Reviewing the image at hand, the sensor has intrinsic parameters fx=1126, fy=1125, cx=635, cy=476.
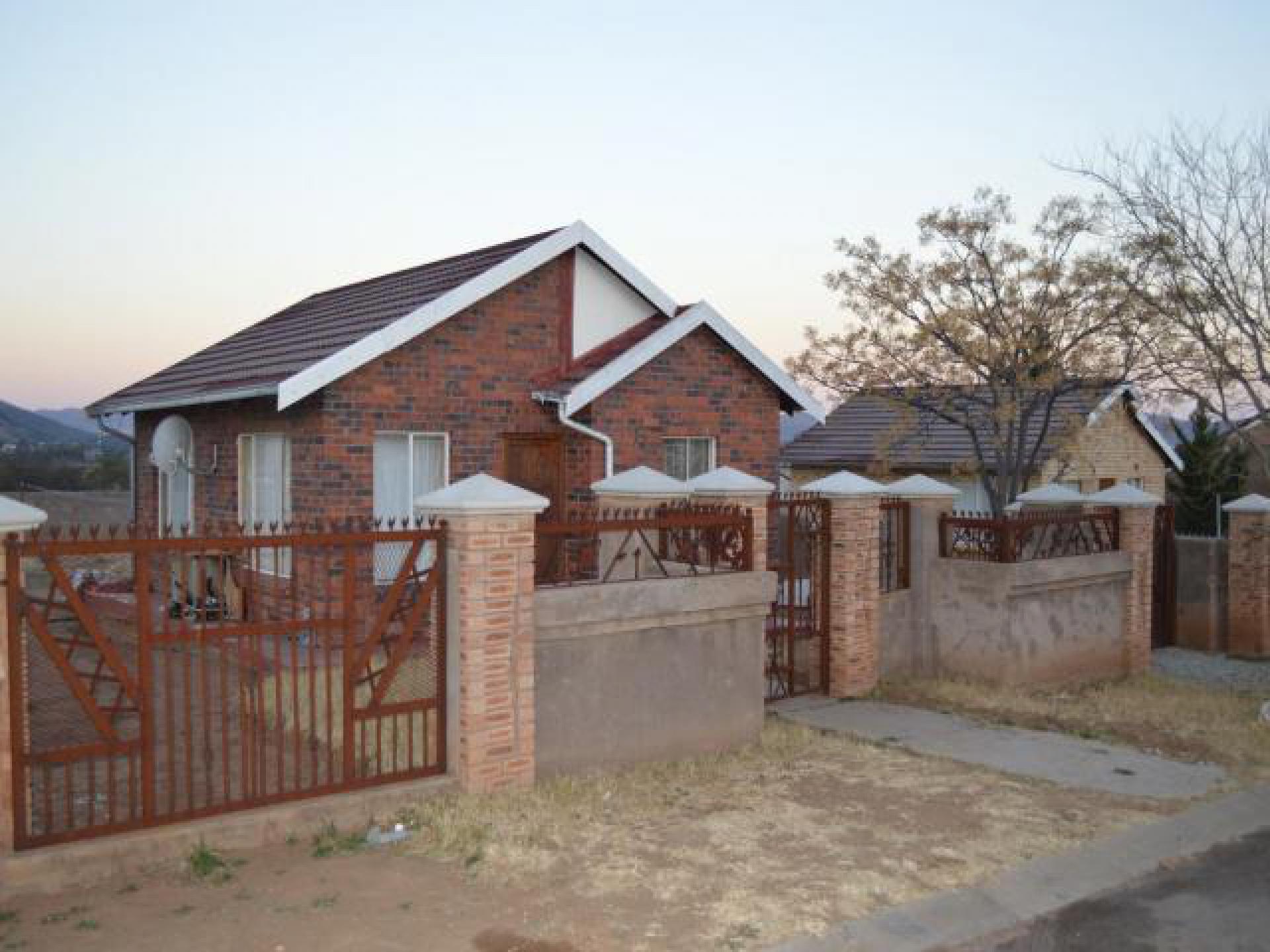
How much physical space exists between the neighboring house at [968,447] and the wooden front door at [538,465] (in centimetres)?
642

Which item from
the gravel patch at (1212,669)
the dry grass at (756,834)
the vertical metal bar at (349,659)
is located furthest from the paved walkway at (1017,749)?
the gravel patch at (1212,669)

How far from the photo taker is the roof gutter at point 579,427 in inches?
515

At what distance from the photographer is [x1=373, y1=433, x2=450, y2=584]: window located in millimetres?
12484

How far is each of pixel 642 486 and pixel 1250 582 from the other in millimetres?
9512

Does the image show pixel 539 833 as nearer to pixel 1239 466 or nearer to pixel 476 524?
pixel 476 524

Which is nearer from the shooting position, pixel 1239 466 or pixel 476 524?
pixel 476 524

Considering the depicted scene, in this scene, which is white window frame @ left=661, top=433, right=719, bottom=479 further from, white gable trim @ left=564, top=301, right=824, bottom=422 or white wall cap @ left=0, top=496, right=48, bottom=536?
white wall cap @ left=0, top=496, right=48, bottom=536

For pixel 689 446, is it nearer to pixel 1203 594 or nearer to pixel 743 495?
pixel 743 495

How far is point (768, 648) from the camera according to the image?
10484 mm

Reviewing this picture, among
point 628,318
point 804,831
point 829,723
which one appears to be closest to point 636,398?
point 628,318

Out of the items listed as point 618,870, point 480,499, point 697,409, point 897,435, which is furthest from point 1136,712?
point 897,435

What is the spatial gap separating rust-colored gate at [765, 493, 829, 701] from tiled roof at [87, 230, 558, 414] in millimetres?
5048

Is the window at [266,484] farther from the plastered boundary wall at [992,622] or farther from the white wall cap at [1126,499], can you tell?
the white wall cap at [1126,499]

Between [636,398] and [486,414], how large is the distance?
1933 mm
